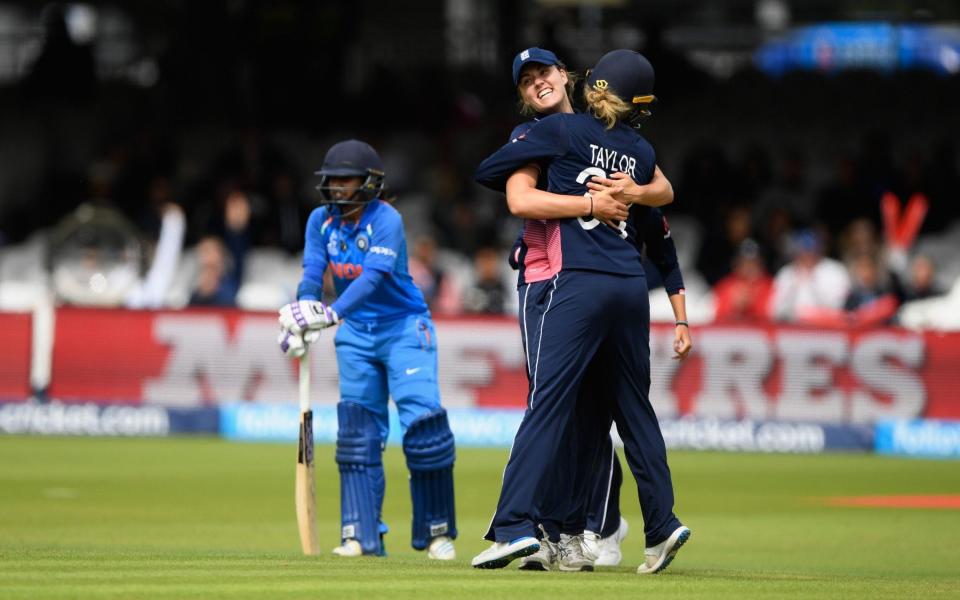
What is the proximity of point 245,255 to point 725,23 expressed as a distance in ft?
60.0

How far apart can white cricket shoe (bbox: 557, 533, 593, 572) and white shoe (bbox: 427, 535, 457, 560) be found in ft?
4.88

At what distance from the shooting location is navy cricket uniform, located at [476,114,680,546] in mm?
7645

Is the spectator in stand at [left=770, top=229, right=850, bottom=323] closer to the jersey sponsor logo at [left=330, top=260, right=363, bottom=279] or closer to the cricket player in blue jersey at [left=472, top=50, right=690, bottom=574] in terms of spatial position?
the jersey sponsor logo at [left=330, top=260, right=363, bottom=279]

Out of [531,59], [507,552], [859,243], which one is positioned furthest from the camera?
[859,243]

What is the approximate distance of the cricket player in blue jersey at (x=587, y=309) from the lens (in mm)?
7645

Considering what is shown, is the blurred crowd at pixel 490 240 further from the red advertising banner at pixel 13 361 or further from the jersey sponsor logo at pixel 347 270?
the jersey sponsor logo at pixel 347 270

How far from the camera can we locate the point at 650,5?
124ft

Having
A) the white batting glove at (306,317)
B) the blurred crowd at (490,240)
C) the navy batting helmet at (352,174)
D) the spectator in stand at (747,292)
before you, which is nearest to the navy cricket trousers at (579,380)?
the white batting glove at (306,317)

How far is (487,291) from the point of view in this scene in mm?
19250

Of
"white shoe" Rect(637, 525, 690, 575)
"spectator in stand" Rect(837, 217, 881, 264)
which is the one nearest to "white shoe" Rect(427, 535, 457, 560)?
"white shoe" Rect(637, 525, 690, 575)

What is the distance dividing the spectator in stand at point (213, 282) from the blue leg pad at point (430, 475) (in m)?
10.0

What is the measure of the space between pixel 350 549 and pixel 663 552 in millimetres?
2133

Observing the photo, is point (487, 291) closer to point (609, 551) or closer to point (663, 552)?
point (609, 551)

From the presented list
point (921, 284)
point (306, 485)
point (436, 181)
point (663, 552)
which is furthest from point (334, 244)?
point (436, 181)
